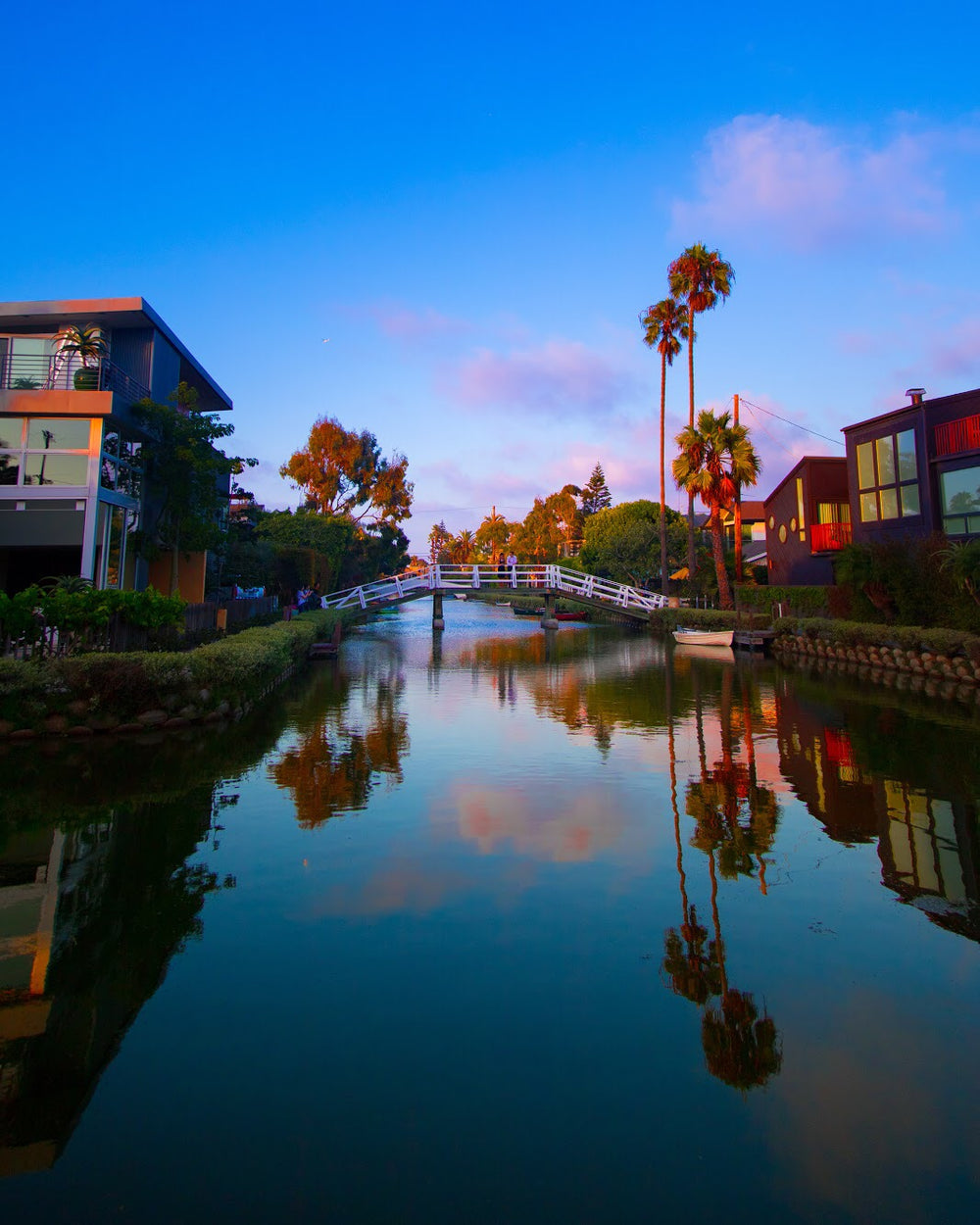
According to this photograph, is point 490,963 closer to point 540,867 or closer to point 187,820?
point 540,867

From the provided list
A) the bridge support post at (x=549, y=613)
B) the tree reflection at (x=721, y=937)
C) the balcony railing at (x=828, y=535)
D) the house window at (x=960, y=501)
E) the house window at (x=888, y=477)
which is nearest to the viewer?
the tree reflection at (x=721, y=937)

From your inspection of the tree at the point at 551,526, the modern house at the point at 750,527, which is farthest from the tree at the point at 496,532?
the modern house at the point at 750,527

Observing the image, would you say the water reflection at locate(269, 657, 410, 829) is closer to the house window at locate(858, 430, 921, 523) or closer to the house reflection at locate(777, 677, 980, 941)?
the house reflection at locate(777, 677, 980, 941)

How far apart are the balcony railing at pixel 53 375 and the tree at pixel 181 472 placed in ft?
2.25

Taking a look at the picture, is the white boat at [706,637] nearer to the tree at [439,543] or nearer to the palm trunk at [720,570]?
the palm trunk at [720,570]

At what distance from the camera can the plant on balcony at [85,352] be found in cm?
1911

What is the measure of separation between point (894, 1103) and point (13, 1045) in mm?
4258

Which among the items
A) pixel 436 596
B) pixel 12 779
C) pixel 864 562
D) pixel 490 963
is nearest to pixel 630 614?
pixel 436 596

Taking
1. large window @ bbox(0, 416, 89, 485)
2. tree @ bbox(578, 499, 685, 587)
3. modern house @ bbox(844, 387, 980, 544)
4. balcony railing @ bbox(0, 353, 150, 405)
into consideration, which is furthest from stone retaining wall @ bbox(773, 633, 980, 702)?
tree @ bbox(578, 499, 685, 587)

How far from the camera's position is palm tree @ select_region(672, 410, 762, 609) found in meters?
36.2

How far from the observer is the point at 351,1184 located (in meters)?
3.36

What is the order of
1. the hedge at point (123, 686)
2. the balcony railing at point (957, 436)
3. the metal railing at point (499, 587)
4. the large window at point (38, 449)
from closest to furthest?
the hedge at point (123, 686) → the large window at point (38, 449) → the balcony railing at point (957, 436) → the metal railing at point (499, 587)

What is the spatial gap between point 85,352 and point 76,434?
183 centimetres

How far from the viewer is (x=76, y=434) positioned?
63.6 feet
